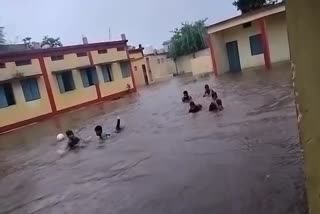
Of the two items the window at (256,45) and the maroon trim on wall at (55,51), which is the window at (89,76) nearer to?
the maroon trim on wall at (55,51)

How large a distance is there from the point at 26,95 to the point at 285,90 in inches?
663

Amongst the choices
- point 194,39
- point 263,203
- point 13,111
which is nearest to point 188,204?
point 263,203

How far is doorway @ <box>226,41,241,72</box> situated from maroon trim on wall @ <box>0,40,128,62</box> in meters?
9.35

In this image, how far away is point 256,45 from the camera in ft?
95.2

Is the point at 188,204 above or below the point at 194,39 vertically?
below

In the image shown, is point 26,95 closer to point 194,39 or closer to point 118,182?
point 118,182

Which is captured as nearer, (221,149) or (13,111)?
(221,149)

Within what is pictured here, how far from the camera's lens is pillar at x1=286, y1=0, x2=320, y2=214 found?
202 cm

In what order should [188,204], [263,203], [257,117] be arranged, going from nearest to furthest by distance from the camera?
[263,203]
[188,204]
[257,117]

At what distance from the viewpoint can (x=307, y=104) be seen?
215 centimetres

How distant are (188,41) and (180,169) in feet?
145

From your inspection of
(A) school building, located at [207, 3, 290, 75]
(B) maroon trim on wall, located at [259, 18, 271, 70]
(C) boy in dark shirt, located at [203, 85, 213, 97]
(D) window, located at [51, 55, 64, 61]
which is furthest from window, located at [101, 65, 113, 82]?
(C) boy in dark shirt, located at [203, 85, 213, 97]

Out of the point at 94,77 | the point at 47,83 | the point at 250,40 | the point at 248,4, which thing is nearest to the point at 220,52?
the point at 250,40

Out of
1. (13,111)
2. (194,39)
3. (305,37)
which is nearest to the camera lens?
(305,37)
